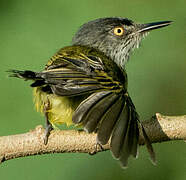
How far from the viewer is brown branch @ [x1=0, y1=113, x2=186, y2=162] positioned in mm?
3738

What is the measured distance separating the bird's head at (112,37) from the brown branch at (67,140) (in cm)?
177

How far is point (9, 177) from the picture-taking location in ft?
13.6

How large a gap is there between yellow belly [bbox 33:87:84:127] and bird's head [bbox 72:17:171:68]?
138cm

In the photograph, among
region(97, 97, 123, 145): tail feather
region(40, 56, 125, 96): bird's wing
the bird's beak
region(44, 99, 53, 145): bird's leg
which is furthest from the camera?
the bird's beak

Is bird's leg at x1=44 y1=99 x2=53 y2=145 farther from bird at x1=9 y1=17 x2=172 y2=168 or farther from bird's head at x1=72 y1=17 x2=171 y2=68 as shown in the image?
bird's head at x1=72 y1=17 x2=171 y2=68

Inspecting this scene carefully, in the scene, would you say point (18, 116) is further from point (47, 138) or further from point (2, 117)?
point (47, 138)

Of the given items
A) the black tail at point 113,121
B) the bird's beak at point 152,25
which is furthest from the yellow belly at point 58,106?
the bird's beak at point 152,25

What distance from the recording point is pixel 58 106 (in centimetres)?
415

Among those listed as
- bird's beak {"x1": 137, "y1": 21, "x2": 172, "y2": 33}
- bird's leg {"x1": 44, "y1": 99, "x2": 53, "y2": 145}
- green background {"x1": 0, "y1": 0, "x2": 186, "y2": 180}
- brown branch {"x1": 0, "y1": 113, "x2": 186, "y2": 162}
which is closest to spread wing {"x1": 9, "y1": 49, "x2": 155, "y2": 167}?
brown branch {"x1": 0, "y1": 113, "x2": 186, "y2": 162}

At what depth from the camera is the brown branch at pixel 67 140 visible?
374 cm

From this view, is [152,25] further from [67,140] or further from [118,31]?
[67,140]

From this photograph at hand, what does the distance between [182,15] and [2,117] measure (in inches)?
71.1

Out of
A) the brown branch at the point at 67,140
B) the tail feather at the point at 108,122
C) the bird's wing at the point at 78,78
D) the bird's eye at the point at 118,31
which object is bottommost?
the brown branch at the point at 67,140

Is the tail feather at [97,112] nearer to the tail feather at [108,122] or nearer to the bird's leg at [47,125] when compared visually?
the tail feather at [108,122]
